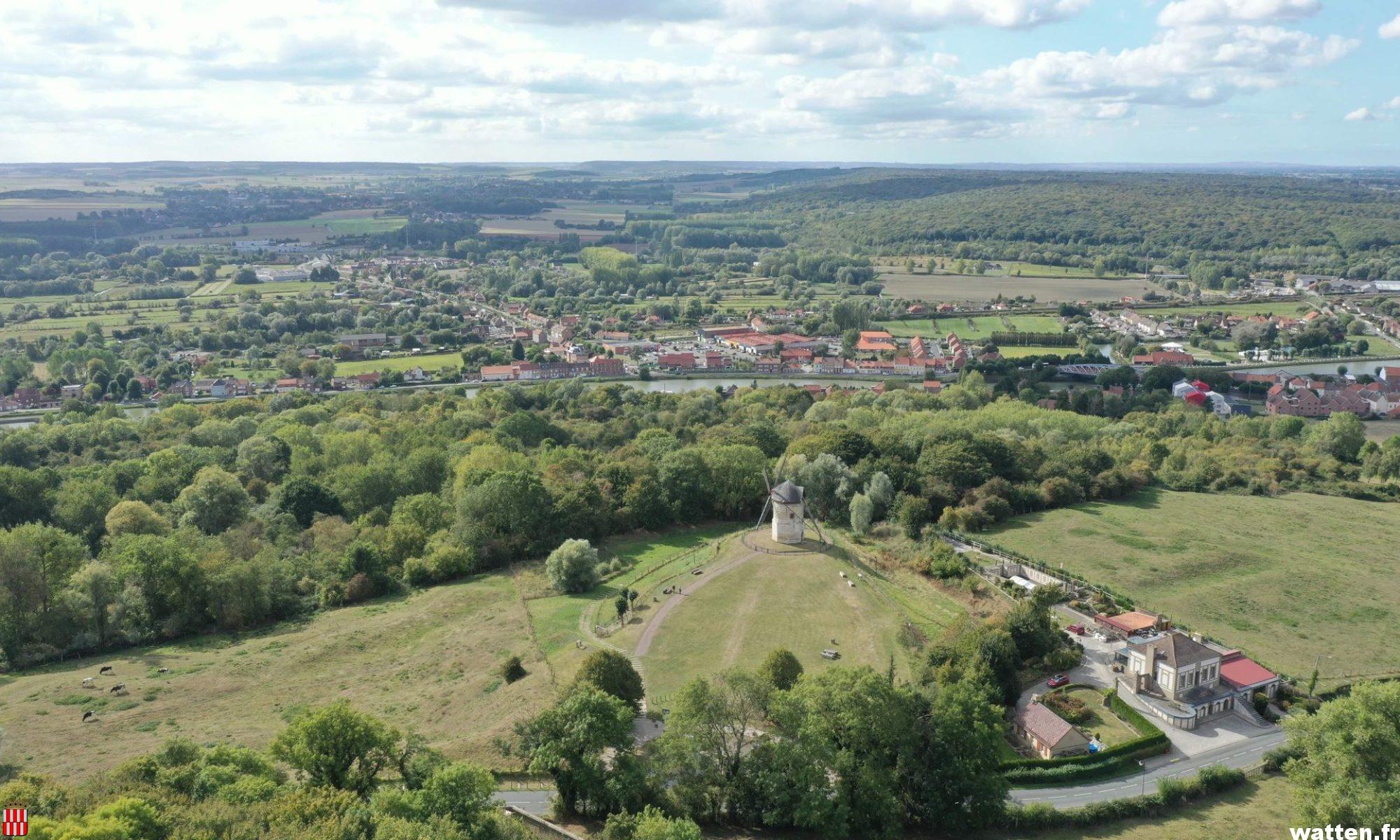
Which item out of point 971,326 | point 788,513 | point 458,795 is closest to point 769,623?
point 788,513

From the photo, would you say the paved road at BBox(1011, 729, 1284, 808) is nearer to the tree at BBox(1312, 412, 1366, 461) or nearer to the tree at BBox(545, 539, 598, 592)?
the tree at BBox(545, 539, 598, 592)

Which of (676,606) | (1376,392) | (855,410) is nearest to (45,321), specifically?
(855,410)

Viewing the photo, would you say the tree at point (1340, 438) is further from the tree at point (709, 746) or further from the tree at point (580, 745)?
the tree at point (580, 745)

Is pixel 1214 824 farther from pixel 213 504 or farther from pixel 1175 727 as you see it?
pixel 213 504

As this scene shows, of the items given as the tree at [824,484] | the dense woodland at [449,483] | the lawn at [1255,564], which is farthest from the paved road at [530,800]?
the lawn at [1255,564]

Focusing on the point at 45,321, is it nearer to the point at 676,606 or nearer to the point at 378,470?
the point at 378,470

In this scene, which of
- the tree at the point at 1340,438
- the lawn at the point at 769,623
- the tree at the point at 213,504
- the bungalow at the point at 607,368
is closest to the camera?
the lawn at the point at 769,623
